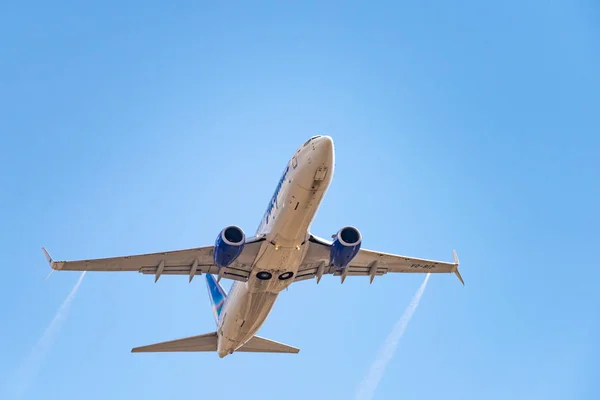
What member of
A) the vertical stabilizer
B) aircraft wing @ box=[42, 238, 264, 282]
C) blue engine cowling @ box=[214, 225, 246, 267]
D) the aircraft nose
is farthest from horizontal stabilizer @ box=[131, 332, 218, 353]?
the aircraft nose

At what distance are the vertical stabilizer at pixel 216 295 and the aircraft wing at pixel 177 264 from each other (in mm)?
4866

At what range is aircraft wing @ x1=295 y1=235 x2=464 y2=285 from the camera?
43000mm

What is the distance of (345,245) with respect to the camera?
3938 cm

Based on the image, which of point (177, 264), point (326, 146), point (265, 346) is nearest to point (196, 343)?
point (265, 346)

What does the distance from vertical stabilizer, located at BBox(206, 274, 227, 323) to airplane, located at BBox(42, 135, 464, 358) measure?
38cm

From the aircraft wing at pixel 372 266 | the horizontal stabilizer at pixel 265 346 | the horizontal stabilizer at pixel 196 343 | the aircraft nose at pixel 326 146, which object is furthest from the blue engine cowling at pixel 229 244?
the horizontal stabilizer at pixel 265 346

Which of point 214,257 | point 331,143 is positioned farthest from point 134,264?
point 331,143

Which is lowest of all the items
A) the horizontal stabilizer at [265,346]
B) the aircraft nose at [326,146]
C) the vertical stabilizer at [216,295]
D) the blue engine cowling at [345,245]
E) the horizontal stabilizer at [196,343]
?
the horizontal stabilizer at [196,343]

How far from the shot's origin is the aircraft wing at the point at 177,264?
40.1 m

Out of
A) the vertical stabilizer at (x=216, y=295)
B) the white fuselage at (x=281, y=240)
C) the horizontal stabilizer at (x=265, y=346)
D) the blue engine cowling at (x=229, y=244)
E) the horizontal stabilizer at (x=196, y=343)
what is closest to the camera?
the white fuselage at (x=281, y=240)

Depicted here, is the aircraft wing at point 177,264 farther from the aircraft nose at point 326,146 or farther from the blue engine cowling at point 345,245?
the aircraft nose at point 326,146

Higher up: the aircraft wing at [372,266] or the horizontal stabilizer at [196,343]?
the aircraft wing at [372,266]

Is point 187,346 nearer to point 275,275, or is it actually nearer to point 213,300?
point 213,300

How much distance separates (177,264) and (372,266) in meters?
11.6
